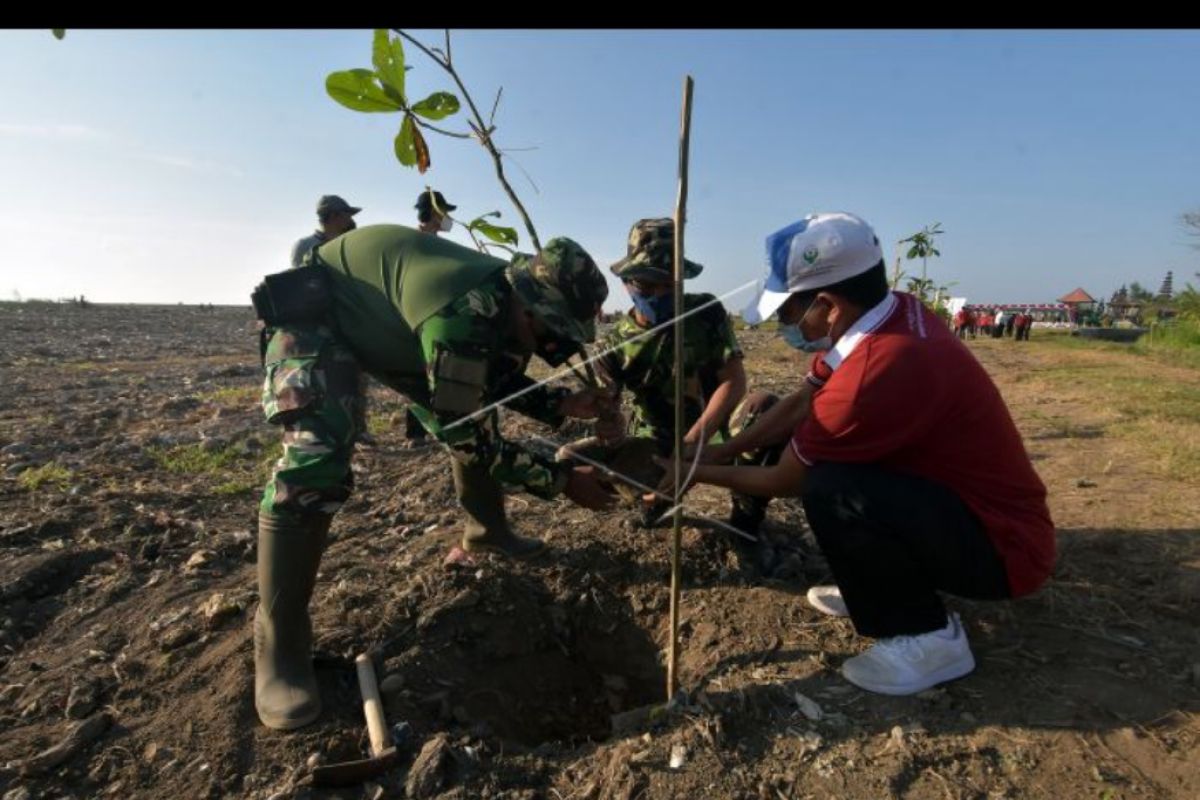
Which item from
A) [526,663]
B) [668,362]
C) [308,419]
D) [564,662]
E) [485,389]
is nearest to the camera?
[308,419]

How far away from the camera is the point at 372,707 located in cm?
219

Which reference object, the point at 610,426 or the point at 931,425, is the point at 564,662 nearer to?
the point at 610,426

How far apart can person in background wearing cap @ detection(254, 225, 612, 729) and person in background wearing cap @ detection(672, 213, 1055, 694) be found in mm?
774

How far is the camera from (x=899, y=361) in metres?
1.95

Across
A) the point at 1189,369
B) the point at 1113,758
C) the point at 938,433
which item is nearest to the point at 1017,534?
the point at 938,433

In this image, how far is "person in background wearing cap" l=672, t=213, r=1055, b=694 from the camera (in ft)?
6.57

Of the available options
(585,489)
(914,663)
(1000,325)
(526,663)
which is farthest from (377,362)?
(1000,325)

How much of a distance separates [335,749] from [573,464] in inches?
49.3

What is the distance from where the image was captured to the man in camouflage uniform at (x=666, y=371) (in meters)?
3.06

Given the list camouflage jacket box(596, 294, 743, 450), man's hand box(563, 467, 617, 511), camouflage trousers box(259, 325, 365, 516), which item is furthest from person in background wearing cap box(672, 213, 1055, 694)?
camouflage trousers box(259, 325, 365, 516)

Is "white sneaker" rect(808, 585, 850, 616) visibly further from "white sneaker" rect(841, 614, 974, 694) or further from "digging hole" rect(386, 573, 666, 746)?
"digging hole" rect(386, 573, 666, 746)

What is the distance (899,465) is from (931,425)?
185 millimetres
